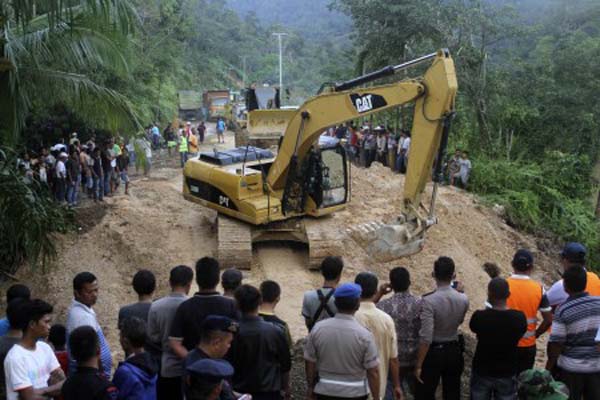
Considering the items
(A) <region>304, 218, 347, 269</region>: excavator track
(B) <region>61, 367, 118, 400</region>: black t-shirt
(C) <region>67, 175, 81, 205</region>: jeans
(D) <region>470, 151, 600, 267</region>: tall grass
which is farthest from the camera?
(D) <region>470, 151, 600, 267</region>: tall grass

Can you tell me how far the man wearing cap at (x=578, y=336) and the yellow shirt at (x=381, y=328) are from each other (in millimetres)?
1422

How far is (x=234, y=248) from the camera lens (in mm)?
12633

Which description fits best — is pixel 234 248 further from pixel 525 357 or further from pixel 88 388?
pixel 88 388

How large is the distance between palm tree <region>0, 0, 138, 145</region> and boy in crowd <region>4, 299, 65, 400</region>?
5.20 m

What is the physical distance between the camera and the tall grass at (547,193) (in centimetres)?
1739

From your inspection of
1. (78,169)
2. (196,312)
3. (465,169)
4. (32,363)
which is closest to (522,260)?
(196,312)

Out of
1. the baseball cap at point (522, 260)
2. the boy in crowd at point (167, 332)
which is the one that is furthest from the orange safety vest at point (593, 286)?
the boy in crowd at point (167, 332)

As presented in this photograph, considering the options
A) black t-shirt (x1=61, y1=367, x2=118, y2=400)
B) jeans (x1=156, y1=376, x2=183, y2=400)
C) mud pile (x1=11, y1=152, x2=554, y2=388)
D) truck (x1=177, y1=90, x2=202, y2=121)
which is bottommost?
mud pile (x1=11, y1=152, x2=554, y2=388)

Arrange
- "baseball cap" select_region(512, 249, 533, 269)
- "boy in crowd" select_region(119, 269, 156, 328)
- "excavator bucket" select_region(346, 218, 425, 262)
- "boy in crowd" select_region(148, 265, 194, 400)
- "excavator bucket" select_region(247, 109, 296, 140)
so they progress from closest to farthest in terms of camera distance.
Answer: "boy in crowd" select_region(148, 265, 194, 400)
"boy in crowd" select_region(119, 269, 156, 328)
"baseball cap" select_region(512, 249, 533, 269)
"excavator bucket" select_region(346, 218, 425, 262)
"excavator bucket" select_region(247, 109, 296, 140)

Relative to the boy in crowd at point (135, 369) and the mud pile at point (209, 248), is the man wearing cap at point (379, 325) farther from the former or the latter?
the mud pile at point (209, 248)

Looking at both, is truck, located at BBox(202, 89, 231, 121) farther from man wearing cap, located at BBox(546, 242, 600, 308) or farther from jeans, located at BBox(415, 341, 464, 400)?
jeans, located at BBox(415, 341, 464, 400)

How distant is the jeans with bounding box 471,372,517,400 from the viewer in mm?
6035

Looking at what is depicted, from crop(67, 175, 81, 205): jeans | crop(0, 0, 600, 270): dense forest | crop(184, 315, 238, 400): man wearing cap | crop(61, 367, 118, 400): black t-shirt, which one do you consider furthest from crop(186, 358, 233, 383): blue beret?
crop(67, 175, 81, 205): jeans

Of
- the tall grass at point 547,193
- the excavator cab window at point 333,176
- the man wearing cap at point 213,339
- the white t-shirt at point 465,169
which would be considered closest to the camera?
the man wearing cap at point 213,339
